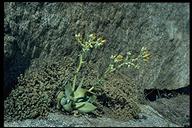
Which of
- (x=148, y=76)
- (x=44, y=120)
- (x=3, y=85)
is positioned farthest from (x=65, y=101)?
(x=148, y=76)

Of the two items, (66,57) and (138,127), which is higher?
(66,57)

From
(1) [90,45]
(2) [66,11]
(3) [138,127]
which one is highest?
(2) [66,11]

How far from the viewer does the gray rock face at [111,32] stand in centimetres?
598

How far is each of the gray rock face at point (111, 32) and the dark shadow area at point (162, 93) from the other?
0.41 ft

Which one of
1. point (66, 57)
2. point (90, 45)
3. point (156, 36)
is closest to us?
point (90, 45)

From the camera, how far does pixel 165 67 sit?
8.42m

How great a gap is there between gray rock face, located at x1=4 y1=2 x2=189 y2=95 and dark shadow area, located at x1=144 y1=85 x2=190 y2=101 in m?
0.12

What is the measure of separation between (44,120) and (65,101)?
0.43 m

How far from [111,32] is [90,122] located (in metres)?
1.75

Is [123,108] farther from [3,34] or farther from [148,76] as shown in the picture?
[3,34]

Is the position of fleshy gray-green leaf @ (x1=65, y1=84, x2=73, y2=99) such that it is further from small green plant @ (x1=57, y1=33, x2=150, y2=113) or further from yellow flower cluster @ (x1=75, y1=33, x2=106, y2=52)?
yellow flower cluster @ (x1=75, y1=33, x2=106, y2=52)

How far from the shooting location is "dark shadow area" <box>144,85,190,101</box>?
26.8ft

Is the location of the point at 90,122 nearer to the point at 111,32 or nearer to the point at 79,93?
the point at 79,93

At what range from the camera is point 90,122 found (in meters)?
6.05
